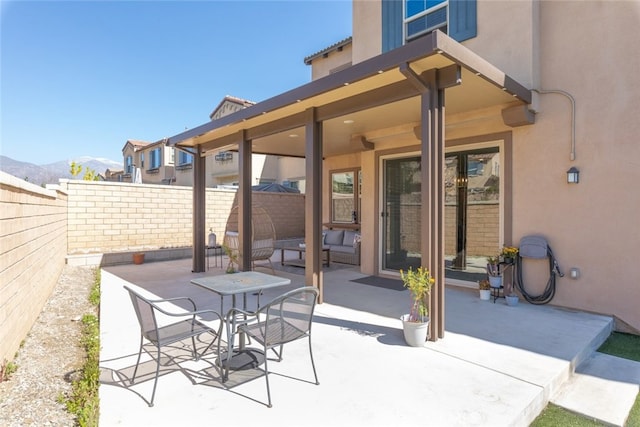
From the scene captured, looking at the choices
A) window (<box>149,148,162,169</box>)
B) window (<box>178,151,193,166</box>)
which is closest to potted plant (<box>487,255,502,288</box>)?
window (<box>178,151,193,166</box>)

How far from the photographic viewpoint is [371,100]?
4.49 meters

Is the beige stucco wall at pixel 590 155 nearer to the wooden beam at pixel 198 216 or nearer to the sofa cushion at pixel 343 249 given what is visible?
the sofa cushion at pixel 343 249

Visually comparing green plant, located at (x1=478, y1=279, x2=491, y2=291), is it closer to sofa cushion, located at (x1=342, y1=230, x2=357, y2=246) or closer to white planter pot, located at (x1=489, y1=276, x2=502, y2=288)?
white planter pot, located at (x1=489, y1=276, x2=502, y2=288)

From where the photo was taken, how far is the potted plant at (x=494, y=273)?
5286 millimetres

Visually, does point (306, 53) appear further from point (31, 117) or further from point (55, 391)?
point (31, 117)

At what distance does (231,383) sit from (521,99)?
4902 mm

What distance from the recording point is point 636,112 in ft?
14.3

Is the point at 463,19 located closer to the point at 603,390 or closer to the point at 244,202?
the point at 244,202

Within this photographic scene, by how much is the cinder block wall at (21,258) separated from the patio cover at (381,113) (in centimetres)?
305

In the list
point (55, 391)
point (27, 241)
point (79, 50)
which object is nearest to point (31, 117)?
point (79, 50)

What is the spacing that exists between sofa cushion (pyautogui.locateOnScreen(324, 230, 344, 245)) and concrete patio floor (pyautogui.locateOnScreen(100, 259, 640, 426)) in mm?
4143

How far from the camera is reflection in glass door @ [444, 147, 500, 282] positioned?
5.75 m

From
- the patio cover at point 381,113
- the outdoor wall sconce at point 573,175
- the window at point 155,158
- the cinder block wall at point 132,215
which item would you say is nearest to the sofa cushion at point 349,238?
the patio cover at point 381,113

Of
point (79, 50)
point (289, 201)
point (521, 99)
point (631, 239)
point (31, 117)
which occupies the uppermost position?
point (79, 50)
